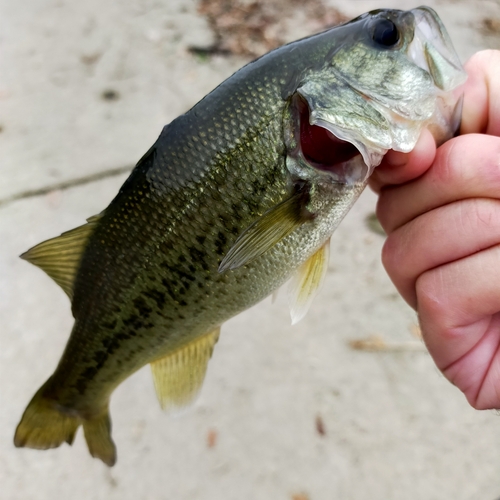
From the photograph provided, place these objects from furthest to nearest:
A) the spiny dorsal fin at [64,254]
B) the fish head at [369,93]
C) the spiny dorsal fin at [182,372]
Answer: the spiny dorsal fin at [182,372]
the spiny dorsal fin at [64,254]
the fish head at [369,93]

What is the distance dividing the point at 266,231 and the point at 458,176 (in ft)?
1.21

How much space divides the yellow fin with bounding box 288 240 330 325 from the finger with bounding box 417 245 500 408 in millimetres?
202

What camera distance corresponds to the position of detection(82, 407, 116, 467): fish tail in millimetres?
1151

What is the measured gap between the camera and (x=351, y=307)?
1.88m

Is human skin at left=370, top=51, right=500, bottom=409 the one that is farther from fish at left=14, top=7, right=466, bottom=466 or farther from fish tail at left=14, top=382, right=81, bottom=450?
fish tail at left=14, top=382, right=81, bottom=450

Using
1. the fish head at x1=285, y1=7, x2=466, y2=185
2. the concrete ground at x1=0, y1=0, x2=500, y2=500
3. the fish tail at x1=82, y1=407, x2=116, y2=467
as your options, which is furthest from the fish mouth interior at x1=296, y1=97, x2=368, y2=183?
the concrete ground at x1=0, y1=0, x2=500, y2=500

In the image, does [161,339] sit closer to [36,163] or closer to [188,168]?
[188,168]

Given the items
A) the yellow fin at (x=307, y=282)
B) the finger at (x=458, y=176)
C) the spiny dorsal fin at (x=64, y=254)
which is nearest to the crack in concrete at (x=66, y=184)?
the spiny dorsal fin at (x=64, y=254)

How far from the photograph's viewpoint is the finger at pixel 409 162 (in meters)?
0.83

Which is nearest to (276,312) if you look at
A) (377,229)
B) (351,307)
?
(351,307)

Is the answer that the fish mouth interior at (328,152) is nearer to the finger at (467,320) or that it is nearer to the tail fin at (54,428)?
the finger at (467,320)

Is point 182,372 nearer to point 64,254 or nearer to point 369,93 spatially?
point 64,254

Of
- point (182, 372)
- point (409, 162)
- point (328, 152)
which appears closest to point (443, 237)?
point (409, 162)

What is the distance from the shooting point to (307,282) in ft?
3.21
